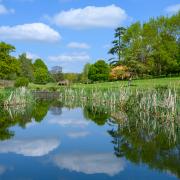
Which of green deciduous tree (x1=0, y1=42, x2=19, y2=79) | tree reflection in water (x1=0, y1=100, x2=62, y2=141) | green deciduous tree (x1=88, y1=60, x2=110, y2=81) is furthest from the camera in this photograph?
green deciduous tree (x1=88, y1=60, x2=110, y2=81)

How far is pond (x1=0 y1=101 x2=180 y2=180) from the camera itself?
11.2 meters

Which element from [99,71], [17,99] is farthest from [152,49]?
[17,99]

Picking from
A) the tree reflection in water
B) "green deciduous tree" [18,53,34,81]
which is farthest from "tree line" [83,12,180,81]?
the tree reflection in water

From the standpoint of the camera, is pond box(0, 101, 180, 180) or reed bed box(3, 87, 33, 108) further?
reed bed box(3, 87, 33, 108)

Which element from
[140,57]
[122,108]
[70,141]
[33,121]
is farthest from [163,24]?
[70,141]

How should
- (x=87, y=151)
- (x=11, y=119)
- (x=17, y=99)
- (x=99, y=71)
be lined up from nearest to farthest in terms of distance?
(x=87, y=151), (x=11, y=119), (x=17, y=99), (x=99, y=71)

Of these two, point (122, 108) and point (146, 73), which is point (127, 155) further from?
point (146, 73)

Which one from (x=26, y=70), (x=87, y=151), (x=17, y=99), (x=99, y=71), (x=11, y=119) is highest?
(x=26, y=70)

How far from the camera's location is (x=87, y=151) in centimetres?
1450

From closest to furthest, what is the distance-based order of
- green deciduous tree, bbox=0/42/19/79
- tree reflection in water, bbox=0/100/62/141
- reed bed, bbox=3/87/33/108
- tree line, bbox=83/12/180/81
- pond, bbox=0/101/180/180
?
pond, bbox=0/101/180/180, tree reflection in water, bbox=0/100/62/141, reed bed, bbox=3/87/33/108, tree line, bbox=83/12/180/81, green deciduous tree, bbox=0/42/19/79

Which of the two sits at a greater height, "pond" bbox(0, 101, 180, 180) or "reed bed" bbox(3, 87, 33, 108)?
"reed bed" bbox(3, 87, 33, 108)

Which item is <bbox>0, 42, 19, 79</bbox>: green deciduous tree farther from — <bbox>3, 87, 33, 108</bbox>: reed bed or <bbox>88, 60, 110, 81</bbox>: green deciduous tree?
<bbox>3, 87, 33, 108</bbox>: reed bed

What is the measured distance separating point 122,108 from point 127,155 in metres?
15.4

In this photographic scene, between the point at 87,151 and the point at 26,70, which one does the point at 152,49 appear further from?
the point at 87,151
